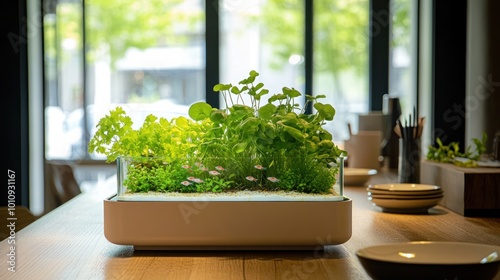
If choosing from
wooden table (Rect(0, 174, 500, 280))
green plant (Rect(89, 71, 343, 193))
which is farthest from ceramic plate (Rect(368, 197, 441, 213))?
green plant (Rect(89, 71, 343, 193))

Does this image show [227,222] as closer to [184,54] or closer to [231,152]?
[231,152]

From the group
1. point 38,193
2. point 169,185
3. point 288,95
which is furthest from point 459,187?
point 38,193

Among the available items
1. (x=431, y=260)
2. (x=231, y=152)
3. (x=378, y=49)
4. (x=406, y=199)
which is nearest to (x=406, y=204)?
(x=406, y=199)

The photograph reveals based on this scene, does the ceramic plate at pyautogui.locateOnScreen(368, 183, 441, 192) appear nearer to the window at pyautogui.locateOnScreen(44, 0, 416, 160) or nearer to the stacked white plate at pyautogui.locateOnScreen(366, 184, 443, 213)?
the stacked white plate at pyautogui.locateOnScreen(366, 184, 443, 213)

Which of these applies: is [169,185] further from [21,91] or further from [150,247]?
[21,91]

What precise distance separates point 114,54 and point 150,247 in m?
6.69

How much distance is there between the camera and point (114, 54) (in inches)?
316

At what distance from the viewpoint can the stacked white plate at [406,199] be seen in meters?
2.22

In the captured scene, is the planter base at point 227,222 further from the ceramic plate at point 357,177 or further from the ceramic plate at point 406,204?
the ceramic plate at point 357,177

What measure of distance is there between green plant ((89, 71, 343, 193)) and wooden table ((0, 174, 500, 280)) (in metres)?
0.14

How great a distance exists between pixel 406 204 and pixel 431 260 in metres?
0.98

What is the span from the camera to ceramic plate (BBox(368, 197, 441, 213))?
2219mm

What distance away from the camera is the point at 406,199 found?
7.29 ft

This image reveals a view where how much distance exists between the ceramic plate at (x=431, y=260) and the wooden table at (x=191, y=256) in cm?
8
